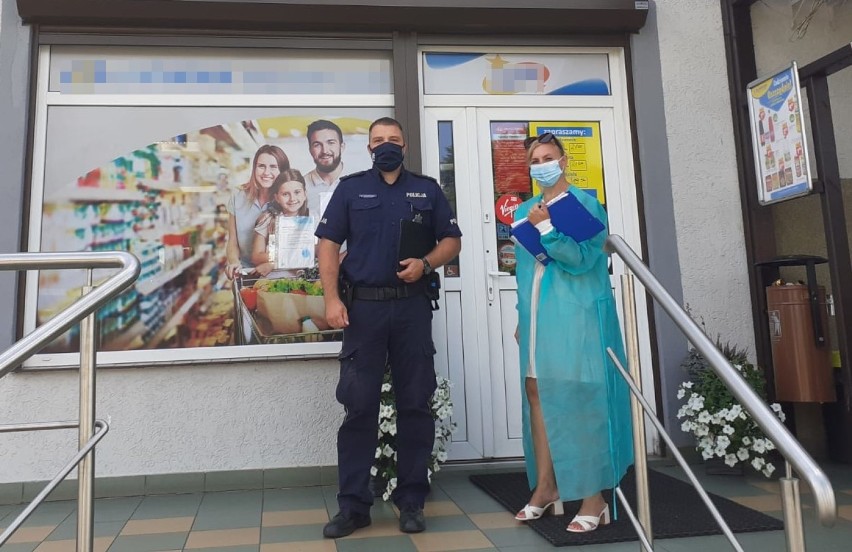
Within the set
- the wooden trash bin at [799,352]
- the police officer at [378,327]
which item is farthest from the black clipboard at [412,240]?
the wooden trash bin at [799,352]

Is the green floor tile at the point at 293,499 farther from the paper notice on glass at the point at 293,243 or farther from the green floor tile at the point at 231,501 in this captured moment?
the paper notice on glass at the point at 293,243

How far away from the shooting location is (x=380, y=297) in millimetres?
2990

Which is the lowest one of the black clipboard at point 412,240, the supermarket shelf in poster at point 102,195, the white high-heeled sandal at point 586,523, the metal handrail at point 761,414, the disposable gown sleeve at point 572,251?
the white high-heeled sandal at point 586,523

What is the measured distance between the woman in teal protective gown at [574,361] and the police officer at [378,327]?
49 cm

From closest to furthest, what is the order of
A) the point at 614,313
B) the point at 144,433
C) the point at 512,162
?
the point at 614,313 < the point at 144,433 < the point at 512,162

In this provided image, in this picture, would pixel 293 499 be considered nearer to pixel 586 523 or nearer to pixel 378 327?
pixel 378 327

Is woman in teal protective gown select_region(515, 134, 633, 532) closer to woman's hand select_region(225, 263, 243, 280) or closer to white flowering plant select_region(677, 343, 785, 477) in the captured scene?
white flowering plant select_region(677, 343, 785, 477)

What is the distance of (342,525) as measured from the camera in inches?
114

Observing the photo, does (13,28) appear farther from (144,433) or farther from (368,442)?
(368,442)

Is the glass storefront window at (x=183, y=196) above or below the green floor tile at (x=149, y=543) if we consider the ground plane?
above

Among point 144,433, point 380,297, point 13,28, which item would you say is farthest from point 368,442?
point 13,28

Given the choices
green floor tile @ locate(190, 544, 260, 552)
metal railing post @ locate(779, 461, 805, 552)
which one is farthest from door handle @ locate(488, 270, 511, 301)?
metal railing post @ locate(779, 461, 805, 552)

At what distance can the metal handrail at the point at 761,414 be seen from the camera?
46.7 inches

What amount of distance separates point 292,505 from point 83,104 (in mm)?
2683
